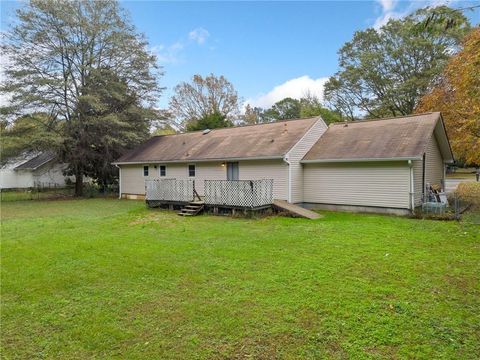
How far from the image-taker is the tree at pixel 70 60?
63.2ft

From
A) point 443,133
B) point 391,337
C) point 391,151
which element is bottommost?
point 391,337

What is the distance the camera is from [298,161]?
14141mm

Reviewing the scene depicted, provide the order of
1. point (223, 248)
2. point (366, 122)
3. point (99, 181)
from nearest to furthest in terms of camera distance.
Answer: point (223, 248) → point (366, 122) → point (99, 181)

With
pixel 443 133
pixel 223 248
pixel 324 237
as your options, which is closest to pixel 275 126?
pixel 443 133

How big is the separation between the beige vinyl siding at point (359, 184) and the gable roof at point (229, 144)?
1846 millimetres

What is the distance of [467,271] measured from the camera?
5461 millimetres

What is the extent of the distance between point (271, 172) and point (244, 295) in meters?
9.93

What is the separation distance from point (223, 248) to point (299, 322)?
3681 millimetres

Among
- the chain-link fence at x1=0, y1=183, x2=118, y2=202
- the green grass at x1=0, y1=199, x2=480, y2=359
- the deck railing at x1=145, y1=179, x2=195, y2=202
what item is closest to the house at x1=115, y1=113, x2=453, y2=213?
the deck railing at x1=145, y1=179, x2=195, y2=202

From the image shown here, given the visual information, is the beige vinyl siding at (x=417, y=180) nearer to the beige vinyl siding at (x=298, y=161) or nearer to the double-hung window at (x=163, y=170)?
the beige vinyl siding at (x=298, y=161)

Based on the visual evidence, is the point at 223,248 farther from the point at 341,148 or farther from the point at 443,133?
the point at 443,133

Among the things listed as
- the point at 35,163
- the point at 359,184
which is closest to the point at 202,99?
the point at 35,163

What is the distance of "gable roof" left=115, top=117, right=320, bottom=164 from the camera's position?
1457 cm

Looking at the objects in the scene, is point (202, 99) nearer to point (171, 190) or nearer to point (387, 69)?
point (387, 69)
